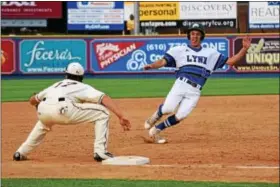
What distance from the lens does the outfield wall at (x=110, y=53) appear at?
94.0 ft

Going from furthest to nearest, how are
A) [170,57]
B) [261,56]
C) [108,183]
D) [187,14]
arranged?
[187,14] < [261,56] < [170,57] < [108,183]

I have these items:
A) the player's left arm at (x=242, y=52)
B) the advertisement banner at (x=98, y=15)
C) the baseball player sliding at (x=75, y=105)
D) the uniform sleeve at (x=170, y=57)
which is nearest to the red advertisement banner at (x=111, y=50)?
the advertisement banner at (x=98, y=15)

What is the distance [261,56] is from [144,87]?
599 centimetres

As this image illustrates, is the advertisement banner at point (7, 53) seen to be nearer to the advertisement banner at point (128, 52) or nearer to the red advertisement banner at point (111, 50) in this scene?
the advertisement banner at point (128, 52)

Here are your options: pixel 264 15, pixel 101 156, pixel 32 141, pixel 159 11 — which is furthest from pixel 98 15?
pixel 101 156

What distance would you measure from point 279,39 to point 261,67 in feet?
3.91

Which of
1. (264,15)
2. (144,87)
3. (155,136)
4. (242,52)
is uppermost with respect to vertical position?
(264,15)

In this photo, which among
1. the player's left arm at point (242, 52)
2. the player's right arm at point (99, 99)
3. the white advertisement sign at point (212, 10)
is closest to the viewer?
the player's right arm at point (99, 99)

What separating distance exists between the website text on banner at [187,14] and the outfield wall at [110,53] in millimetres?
15967

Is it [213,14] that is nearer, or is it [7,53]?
[7,53]

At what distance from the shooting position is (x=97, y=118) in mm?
9797

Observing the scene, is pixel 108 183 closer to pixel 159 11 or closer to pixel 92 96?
pixel 92 96

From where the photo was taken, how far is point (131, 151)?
36.5 ft

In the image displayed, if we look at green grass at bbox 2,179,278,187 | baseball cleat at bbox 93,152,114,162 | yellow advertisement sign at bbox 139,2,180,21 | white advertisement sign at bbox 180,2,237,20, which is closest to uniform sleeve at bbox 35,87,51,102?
baseball cleat at bbox 93,152,114,162
